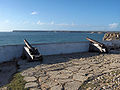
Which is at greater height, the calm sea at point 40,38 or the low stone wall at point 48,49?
the low stone wall at point 48,49

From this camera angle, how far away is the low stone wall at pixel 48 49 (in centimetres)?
713

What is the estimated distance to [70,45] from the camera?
9.27 meters

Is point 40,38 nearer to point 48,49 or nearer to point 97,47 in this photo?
point 97,47

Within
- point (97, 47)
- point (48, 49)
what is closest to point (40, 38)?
point (97, 47)

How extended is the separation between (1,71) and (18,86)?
2.21 meters

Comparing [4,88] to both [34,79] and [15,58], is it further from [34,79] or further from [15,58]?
[15,58]

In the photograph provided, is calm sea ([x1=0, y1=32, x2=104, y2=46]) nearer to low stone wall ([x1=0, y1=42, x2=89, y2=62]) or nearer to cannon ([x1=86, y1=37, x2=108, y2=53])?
low stone wall ([x1=0, y1=42, x2=89, y2=62])

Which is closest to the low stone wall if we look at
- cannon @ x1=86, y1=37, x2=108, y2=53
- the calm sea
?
cannon @ x1=86, y1=37, x2=108, y2=53

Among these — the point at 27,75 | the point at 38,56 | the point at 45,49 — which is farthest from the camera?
the point at 45,49

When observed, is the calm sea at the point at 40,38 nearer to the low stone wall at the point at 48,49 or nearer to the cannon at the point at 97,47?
the low stone wall at the point at 48,49

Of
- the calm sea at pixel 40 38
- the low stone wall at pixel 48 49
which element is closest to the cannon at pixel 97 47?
the low stone wall at pixel 48 49

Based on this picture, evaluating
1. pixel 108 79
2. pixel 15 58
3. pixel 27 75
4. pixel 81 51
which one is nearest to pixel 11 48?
pixel 15 58

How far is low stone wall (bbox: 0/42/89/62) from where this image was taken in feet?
23.4

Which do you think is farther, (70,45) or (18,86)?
(70,45)
